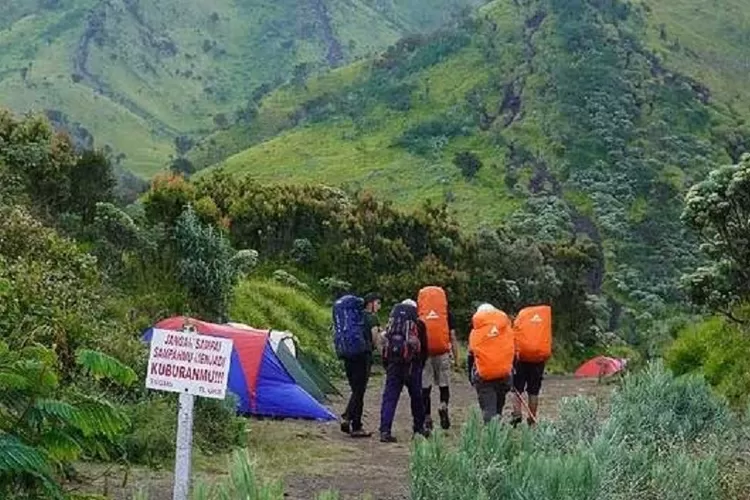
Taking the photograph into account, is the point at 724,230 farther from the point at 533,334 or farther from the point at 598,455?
the point at 598,455

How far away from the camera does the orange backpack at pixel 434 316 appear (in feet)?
38.0

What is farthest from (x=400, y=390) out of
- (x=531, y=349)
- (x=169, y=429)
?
(x=169, y=429)

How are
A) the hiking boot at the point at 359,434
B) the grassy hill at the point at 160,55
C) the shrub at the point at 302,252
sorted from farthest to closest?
the grassy hill at the point at 160,55 → the shrub at the point at 302,252 → the hiking boot at the point at 359,434

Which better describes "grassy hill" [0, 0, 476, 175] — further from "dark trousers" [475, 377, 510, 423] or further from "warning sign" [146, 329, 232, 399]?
"warning sign" [146, 329, 232, 399]

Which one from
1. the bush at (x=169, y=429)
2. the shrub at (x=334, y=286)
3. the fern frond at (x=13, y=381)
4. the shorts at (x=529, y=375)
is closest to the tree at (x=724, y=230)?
the shorts at (x=529, y=375)

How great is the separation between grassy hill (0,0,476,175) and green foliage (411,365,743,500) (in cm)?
10737

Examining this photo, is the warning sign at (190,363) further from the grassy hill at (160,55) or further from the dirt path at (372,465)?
the grassy hill at (160,55)

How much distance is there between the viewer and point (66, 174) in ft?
55.3

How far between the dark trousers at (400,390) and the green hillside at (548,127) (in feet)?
142

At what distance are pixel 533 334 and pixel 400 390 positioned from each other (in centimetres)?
147

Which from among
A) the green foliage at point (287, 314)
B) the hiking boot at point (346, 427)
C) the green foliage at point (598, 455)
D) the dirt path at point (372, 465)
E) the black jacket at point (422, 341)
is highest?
the green foliage at point (287, 314)

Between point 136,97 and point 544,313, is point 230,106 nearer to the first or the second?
point 136,97

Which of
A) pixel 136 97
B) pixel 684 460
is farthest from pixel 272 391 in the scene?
pixel 136 97

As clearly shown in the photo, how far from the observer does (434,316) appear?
38.3 feet
